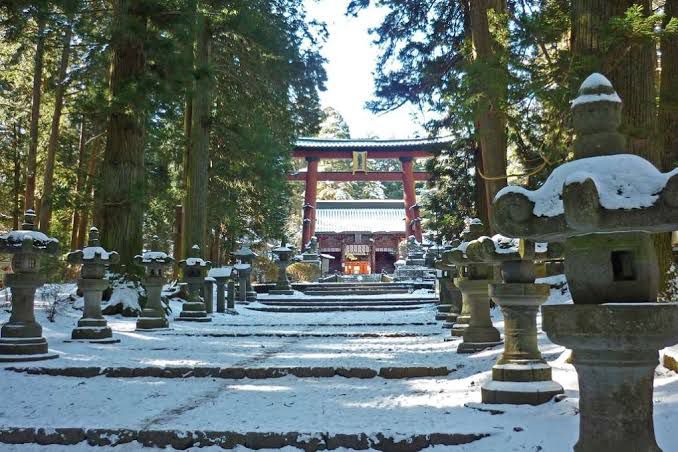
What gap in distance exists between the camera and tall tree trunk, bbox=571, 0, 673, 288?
5.63 m

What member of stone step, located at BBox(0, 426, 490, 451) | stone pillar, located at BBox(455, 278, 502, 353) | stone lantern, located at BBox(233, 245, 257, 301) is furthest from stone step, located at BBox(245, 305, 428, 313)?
stone step, located at BBox(0, 426, 490, 451)

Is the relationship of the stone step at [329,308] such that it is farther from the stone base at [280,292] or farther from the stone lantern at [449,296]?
the stone lantern at [449,296]

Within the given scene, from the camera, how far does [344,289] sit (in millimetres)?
24672

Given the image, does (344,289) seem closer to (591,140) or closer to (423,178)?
(423,178)

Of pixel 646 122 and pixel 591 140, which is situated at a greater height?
pixel 646 122

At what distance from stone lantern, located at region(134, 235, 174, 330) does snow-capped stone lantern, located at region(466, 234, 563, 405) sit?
655 centimetres

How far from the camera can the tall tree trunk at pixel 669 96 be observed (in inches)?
250

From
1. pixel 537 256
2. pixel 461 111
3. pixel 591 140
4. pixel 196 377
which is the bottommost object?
pixel 196 377

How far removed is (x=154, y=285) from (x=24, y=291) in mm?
3183

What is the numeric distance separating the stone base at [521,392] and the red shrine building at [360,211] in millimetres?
29520

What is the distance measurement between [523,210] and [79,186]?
61.7 feet

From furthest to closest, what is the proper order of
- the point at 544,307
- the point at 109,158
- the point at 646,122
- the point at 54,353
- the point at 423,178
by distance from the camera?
1. the point at 423,178
2. the point at 109,158
3. the point at 54,353
4. the point at 646,122
5. the point at 544,307

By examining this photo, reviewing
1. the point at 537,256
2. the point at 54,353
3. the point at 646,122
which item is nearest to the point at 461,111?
the point at 646,122

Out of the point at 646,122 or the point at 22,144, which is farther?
the point at 22,144
